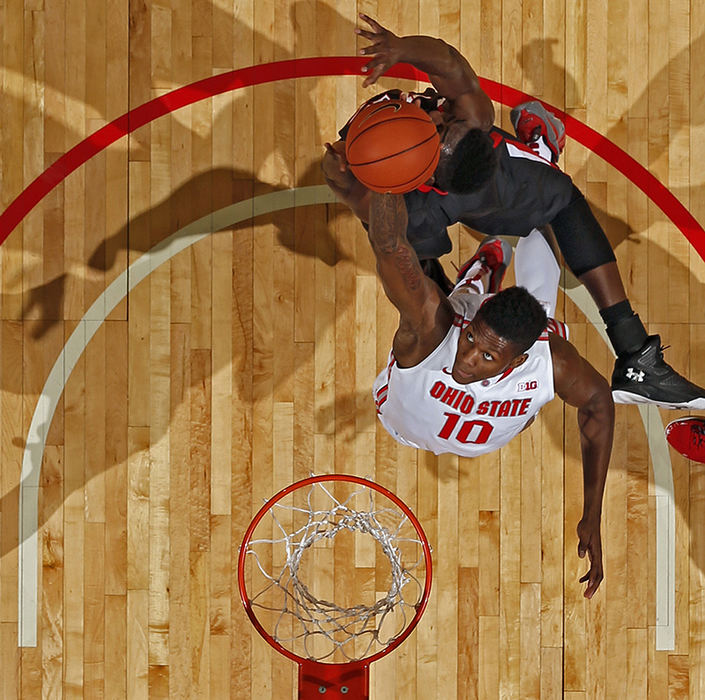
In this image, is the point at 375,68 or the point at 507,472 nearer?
the point at 375,68

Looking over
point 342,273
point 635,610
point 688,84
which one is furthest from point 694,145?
point 635,610

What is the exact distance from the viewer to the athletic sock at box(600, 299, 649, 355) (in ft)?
13.9

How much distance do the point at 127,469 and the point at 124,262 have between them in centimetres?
117

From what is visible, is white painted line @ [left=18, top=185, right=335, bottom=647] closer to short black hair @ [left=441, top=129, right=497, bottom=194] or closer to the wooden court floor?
the wooden court floor

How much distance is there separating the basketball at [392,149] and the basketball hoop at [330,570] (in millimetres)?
1934

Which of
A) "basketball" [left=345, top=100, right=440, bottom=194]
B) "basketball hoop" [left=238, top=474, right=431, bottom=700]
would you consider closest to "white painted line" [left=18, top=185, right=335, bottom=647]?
"basketball hoop" [left=238, top=474, right=431, bottom=700]

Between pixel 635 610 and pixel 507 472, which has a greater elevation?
pixel 507 472

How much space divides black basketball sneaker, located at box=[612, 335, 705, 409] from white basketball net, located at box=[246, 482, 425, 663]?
56.0 inches

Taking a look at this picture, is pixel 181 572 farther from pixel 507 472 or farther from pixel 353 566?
pixel 507 472

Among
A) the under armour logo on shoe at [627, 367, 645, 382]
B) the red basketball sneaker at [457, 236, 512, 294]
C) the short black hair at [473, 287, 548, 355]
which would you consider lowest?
the under armour logo on shoe at [627, 367, 645, 382]

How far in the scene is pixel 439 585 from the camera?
4.60 metres

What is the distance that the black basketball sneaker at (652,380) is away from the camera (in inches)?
167

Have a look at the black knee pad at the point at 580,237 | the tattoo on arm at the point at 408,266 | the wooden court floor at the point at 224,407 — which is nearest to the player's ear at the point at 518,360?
the tattoo on arm at the point at 408,266

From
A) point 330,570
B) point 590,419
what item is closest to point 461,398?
point 590,419
